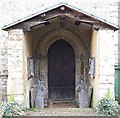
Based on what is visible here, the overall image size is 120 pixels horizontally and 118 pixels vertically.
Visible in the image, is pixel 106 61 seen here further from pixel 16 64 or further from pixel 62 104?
pixel 62 104

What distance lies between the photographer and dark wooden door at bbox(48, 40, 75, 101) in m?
11.9

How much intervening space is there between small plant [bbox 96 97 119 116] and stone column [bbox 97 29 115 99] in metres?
0.35

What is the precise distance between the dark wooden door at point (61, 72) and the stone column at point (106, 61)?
136 inches

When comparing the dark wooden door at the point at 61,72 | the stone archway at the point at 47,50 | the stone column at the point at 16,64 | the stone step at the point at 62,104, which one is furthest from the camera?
the dark wooden door at the point at 61,72

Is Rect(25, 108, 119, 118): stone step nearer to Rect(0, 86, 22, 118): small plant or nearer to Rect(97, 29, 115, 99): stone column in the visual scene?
Rect(0, 86, 22, 118): small plant

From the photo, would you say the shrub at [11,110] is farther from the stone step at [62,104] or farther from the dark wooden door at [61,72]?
the dark wooden door at [61,72]

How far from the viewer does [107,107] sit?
817cm

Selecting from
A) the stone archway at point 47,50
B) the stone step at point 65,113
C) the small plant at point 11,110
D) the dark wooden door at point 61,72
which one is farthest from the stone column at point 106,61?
the dark wooden door at point 61,72

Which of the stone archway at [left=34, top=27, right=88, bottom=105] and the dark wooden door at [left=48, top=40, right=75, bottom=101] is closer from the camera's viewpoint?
the stone archway at [left=34, top=27, right=88, bottom=105]

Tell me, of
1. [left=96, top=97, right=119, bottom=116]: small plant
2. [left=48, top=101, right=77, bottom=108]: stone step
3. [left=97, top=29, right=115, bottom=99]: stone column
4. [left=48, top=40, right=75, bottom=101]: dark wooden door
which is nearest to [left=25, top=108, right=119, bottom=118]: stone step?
[left=96, top=97, right=119, bottom=116]: small plant

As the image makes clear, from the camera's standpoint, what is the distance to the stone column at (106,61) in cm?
852

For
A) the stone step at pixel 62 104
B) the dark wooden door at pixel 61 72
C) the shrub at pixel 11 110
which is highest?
the dark wooden door at pixel 61 72

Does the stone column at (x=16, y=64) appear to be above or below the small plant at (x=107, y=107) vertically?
above

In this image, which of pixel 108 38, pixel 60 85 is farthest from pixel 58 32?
pixel 108 38
